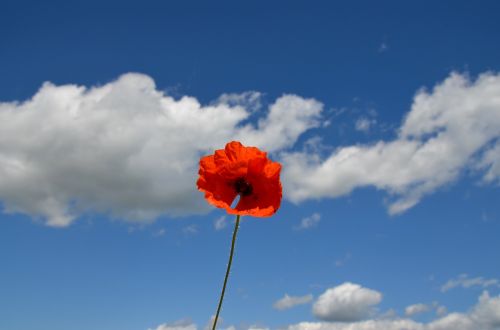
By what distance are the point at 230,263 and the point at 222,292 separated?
291mm

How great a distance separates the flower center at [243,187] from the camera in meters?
6.39

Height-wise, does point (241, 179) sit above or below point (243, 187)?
above

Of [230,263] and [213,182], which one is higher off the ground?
[213,182]

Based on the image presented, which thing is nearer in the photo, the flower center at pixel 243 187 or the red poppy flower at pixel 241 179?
the red poppy flower at pixel 241 179

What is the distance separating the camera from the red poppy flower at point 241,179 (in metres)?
6.02

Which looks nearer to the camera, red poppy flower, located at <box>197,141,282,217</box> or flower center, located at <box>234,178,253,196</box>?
red poppy flower, located at <box>197,141,282,217</box>

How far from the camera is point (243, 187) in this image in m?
6.40

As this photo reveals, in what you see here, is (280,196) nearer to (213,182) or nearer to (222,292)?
Answer: (213,182)

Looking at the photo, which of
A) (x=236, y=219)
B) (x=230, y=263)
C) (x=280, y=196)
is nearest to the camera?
(x=230, y=263)

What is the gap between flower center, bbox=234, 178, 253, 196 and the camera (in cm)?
639

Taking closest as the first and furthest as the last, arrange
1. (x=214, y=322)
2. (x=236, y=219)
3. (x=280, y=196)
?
(x=214, y=322) → (x=236, y=219) → (x=280, y=196)

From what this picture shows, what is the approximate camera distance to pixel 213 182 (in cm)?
633

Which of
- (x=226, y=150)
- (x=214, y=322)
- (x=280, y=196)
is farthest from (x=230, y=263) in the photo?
(x=226, y=150)

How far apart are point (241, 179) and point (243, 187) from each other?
0.12 metres
